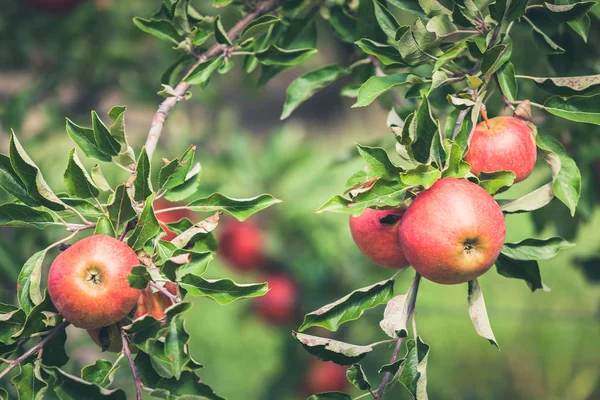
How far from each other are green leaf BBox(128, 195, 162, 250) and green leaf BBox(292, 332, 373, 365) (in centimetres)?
23

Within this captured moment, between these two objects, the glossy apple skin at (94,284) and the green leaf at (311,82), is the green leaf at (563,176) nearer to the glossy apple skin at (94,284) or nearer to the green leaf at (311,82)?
the green leaf at (311,82)

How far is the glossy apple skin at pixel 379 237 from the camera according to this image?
0.98 meters

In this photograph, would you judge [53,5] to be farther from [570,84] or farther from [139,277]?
[570,84]

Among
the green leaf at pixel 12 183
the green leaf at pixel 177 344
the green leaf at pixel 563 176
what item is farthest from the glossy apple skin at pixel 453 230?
the green leaf at pixel 12 183

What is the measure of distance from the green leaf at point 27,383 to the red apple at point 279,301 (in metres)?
1.36

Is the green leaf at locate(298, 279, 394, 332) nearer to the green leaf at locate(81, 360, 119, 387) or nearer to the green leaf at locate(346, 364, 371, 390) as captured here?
the green leaf at locate(346, 364, 371, 390)

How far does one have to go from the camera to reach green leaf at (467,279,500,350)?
919mm

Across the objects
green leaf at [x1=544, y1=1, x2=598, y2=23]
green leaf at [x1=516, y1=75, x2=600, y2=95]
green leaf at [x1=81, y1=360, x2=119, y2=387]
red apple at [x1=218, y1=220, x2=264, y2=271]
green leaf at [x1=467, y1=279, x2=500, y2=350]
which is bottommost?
red apple at [x1=218, y1=220, x2=264, y2=271]

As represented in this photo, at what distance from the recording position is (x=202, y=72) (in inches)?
41.7

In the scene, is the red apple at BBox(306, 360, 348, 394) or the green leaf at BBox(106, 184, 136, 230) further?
the red apple at BBox(306, 360, 348, 394)

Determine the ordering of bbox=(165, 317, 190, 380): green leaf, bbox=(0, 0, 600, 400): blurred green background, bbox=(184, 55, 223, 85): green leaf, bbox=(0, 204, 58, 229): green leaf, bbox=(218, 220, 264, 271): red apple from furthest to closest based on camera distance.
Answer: bbox=(218, 220, 264, 271): red apple < bbox=(0, 0, 600, 400): blurred green background < bbox=(184, 55, 223, 85): green leaf < bbox=(0, 204, 58, 229): green leaf < bbox=(165, 317, 190, 380): green leaf

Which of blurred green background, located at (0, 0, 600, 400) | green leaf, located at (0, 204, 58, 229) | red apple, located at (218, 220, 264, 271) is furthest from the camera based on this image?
red apple, located at (218, 220, 264, 271)

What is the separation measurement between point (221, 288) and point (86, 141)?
30 centimetres

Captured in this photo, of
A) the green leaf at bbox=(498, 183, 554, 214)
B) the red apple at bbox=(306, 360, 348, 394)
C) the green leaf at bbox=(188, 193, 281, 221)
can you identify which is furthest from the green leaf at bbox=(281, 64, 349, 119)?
the red apple at bbox=(306, 360, 348, 394)
